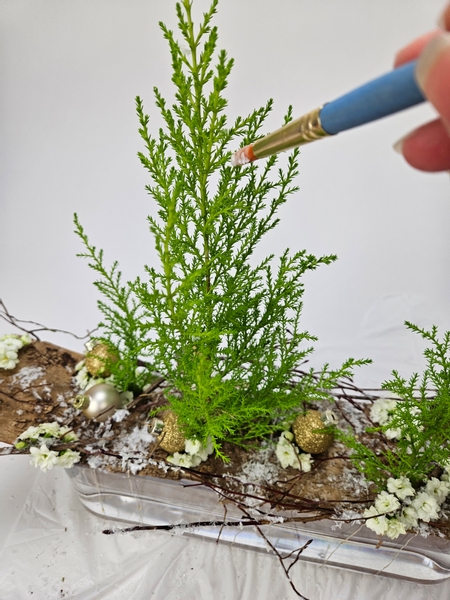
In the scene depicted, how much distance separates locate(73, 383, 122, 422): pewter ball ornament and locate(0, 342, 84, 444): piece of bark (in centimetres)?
6

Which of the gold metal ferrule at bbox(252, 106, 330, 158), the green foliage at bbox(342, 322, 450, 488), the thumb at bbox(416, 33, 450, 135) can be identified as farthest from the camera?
the green foliage at bbox(342, 322, 450, 488)

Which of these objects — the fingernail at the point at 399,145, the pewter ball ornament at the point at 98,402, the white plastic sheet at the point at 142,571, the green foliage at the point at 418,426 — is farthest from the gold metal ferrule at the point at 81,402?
the fingernail at the point at 399,145

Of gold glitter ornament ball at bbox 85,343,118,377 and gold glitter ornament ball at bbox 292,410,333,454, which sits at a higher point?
gold glitter ornament ball at bbox 85,343,118,377

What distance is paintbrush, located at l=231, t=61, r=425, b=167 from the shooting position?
397 mm

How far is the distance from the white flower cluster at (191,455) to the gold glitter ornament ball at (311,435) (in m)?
0.15

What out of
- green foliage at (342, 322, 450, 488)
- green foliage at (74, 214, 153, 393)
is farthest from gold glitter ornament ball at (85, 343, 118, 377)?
green foliage at (342, 322, 450, 488)

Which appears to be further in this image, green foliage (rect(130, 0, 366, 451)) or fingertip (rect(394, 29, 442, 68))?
green foliage (rect(130, 0, 366, 451))

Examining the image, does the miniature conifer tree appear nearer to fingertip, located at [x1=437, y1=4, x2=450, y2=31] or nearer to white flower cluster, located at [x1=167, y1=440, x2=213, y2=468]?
white flower cluster, located at [x1=167, y1=440, x2=213, y2=468]

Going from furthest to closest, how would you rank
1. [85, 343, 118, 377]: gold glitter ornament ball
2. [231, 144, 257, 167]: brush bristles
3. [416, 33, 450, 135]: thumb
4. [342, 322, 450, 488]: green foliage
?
1. [85, 343, 118, 377]: gold glitter ornament ball
2. [342, 322, 450, 488]: green foliage
3. [231, 144, 257, 167]: brush bristles
4. [416, 33, 450, 135]: thumb

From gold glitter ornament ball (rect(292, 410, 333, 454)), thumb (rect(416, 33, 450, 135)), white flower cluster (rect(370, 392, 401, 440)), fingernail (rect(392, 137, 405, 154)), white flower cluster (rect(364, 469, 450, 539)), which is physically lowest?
white flower cluster (rect(364, 469, 450, 539))

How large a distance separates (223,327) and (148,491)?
374 millimetres

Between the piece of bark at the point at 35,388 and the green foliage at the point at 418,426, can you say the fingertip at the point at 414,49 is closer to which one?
the green foliage at the point at 418,426

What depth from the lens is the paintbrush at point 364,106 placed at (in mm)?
397

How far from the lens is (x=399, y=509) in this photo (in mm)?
782
